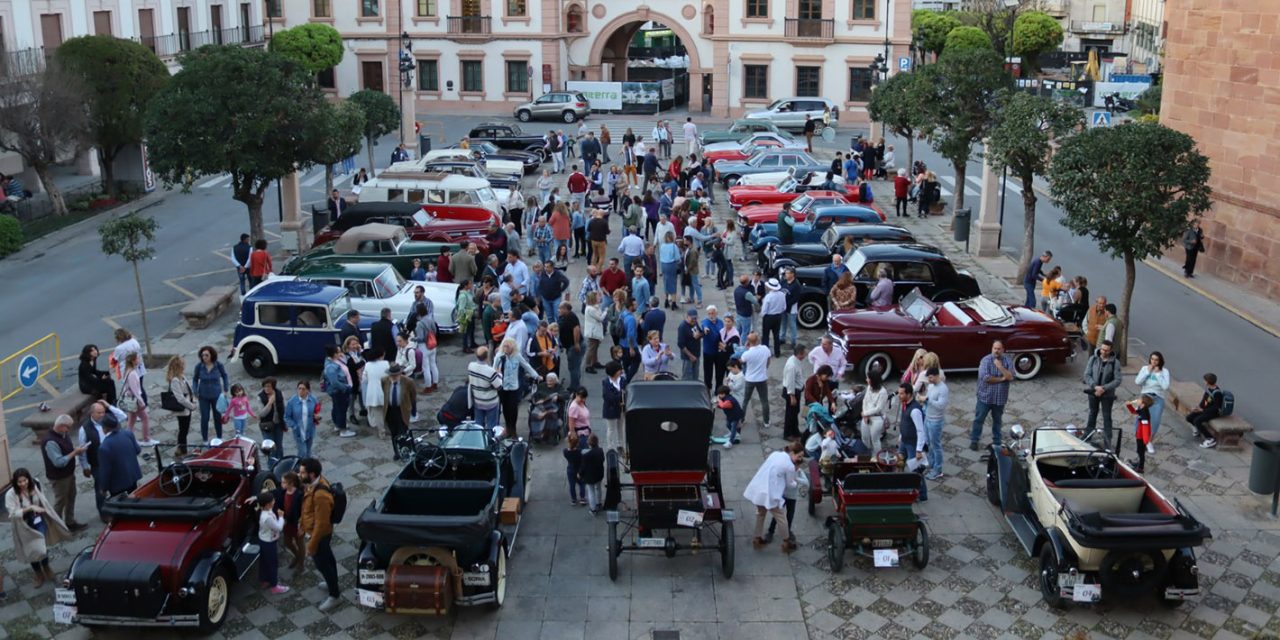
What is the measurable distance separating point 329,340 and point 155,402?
2721 mm

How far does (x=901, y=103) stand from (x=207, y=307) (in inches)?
784

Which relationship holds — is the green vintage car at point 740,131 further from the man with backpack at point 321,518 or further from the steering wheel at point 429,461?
the man with backpack at point 321,518

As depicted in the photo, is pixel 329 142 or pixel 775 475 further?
pixel 329 142

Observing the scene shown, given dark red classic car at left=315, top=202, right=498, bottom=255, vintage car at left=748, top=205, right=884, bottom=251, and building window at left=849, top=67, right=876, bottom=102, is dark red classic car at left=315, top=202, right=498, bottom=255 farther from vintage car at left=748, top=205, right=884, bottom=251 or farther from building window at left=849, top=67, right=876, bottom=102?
building window at left=849, top=67, right=876, bottom=102

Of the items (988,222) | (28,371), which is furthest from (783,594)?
(988,222)

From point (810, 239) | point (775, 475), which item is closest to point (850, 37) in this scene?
point (810, 239)

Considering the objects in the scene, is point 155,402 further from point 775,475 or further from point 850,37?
point 850,37

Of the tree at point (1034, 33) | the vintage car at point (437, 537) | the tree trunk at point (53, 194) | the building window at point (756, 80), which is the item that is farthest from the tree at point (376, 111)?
the tree at point (1034, 33)

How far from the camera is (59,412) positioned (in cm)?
1627

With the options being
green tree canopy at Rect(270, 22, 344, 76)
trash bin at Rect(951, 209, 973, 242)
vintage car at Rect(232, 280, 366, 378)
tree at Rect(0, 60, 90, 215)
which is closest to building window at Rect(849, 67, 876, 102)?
green tree canopy at Rect(270, 22, 344, 76)

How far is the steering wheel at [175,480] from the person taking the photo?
12.3 m

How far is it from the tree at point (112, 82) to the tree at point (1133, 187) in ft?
83.1

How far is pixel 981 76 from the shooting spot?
28453 millimetres

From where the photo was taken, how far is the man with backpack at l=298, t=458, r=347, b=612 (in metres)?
11.6
